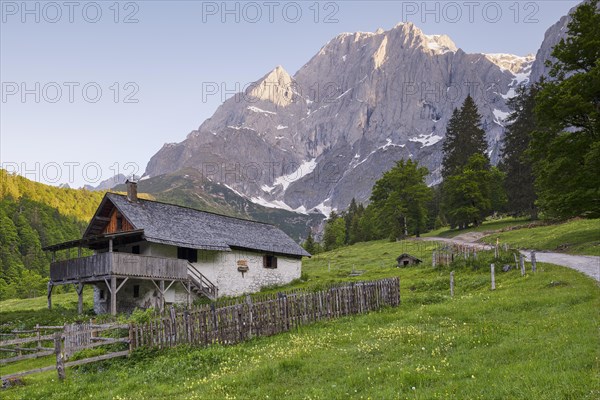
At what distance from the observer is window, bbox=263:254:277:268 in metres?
47.4

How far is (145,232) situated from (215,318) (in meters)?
21.3

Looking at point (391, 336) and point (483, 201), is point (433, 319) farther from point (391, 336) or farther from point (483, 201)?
point (483, 201)

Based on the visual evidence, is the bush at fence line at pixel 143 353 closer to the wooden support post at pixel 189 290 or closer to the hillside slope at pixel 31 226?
the wooden support post at pixel 189 290

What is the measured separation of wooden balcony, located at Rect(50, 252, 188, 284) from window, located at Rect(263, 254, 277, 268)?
10069 mm

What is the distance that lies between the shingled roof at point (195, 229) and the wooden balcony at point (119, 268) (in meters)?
1.66

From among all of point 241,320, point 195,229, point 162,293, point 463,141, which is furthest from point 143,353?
point 463,141

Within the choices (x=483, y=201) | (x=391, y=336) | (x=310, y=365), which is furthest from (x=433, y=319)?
(x=483, y=201)

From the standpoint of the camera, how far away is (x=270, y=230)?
2128 inches

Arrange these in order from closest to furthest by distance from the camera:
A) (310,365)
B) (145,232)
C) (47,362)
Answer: (310,365)
(47,362)
(145,232)

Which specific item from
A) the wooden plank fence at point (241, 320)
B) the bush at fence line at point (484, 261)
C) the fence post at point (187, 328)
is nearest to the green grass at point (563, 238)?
the bush at fence line at point (484, 261)

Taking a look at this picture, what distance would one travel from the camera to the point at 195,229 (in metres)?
43.1

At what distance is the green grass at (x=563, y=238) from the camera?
37.3m

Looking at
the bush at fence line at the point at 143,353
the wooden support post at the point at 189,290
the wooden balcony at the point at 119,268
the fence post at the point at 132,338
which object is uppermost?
the wooden balcony at the point at 119,268

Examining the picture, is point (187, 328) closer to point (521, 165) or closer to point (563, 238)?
point (563, 238)
